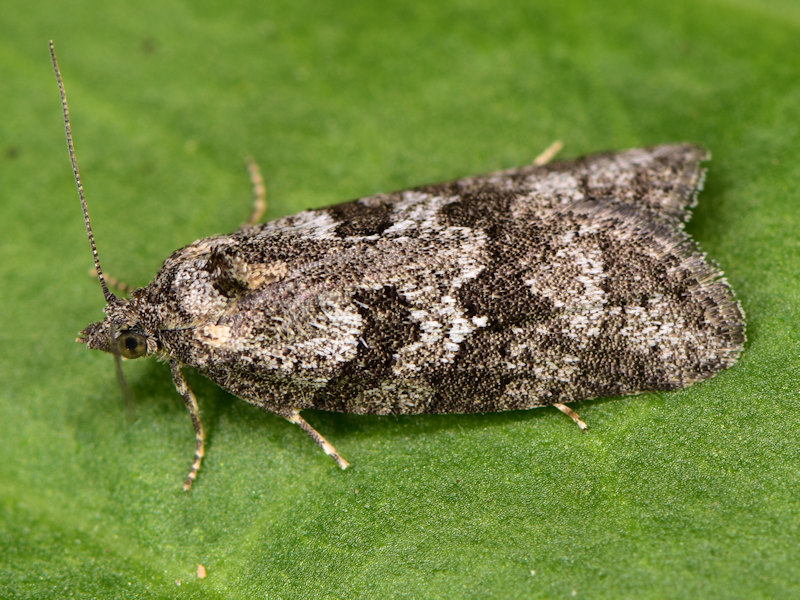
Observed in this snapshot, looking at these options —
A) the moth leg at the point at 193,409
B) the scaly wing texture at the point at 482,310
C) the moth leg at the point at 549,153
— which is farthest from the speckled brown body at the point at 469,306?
the moth leg at the point at 549,153

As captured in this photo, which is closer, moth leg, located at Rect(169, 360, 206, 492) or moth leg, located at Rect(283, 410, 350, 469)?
moth leg, located at Rect(283, 410, 350, 469)

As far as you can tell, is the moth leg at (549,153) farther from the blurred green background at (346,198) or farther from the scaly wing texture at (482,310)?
the scaly wing texture at (482,310)

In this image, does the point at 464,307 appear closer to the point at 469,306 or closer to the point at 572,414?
the point at 469,306

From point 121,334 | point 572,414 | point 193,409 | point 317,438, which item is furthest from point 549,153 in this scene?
A: point 121,334

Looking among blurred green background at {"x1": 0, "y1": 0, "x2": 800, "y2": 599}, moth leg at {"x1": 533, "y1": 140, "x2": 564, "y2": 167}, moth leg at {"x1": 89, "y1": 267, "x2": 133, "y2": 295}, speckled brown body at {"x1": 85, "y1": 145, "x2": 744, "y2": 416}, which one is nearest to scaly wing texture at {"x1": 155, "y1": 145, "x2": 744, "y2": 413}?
speckled brown body at {"x1": 85, "y1": 145, "x2": 744, "y2": 416}

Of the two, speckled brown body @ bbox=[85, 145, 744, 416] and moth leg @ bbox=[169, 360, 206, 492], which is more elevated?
speckled brown body @ bbox=[85, 145, 744, 416]

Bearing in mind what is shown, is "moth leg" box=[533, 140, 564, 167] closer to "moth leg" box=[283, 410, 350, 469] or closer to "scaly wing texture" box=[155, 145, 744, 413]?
"scaly wing texture" box=[155, 145, 744, 413]

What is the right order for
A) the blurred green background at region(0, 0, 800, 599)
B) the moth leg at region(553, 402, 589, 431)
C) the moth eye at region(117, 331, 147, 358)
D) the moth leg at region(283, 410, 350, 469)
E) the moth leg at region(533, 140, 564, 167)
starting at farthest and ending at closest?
the moth leg at region(533, 140, 564, 167)
the moth eye at region(117, 331, 147, 358)
the moth leg at region(283, 410, 350, 469)
the moth leg at region(553, 402, 589, 431)
the blurred green background at region(0, 0, 800, 599)

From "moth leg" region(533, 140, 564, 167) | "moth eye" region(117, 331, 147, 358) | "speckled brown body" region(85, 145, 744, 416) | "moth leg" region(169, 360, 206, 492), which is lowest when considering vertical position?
"moth leg" region(169, 360, 206, 492)
